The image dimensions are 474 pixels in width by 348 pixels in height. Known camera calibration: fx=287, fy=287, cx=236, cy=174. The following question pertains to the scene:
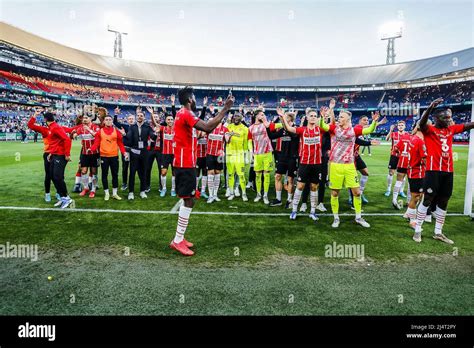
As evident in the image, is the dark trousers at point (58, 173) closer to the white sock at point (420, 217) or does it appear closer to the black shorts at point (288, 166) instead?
the black shorts at point (288, 166)

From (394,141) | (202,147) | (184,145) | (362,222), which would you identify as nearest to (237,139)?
(202,147)

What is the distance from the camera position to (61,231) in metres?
5.48

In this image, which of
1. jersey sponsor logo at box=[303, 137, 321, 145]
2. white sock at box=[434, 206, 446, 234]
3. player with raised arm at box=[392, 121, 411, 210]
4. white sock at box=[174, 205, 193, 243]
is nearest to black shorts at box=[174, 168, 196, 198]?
white sock at box=[174, 205, 193, 243]

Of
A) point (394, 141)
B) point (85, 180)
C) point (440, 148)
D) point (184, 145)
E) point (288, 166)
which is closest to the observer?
point (184, 145)

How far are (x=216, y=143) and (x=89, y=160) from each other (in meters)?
3.77

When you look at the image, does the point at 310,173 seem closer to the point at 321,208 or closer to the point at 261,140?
the point at 321,208

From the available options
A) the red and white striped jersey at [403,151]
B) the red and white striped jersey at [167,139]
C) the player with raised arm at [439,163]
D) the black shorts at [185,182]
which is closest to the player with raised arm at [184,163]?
the black shorts at [185,182]

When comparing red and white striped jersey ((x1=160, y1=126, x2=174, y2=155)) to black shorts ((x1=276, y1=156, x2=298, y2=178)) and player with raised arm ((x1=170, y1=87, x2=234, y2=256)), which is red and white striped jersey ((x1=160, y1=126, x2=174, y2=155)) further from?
player with raised arm ((x1=170, y1=87, x2=234, y2=256))

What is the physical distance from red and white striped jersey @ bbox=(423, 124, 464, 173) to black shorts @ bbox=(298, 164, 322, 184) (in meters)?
2.07

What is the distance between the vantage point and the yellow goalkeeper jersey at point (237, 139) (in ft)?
27.6

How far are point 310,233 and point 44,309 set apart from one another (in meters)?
4.35

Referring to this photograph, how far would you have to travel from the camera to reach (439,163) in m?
5.35
